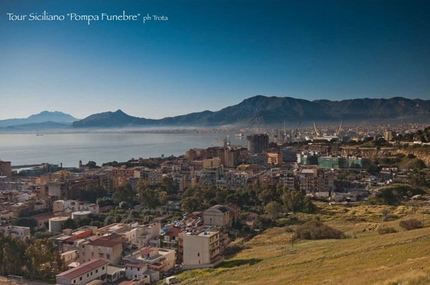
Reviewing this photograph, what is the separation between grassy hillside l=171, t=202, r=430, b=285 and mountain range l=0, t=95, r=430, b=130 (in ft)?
232

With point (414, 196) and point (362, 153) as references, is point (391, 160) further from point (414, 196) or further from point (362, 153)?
point (414, 196)

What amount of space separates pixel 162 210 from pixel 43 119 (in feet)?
391

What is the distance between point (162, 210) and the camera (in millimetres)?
10305

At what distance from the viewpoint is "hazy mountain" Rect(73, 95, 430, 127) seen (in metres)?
77.6

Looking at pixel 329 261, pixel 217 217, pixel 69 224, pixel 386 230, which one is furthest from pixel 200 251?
pixel 69 224

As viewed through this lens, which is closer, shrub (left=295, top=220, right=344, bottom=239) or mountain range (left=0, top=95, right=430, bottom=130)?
shrub (left=295, top=220, right=344, bottom=239)

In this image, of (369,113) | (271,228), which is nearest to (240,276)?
(271,228)

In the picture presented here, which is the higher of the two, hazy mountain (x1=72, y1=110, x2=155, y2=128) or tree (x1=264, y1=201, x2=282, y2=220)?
hazy mountain (x1=72, y1=110, x2=155, y2=128)

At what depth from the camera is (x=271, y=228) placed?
826 centimetres

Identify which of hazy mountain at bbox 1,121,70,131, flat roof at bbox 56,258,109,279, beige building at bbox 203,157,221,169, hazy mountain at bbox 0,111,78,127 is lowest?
flat roof at bbox 56,258,109,279

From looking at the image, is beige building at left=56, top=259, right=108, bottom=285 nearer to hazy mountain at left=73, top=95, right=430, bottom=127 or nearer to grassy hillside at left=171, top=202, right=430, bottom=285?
grassy hillside at left=171, top=202, right=430, bottom=285

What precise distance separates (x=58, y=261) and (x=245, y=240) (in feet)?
11.1

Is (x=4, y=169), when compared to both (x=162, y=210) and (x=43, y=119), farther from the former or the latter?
(x=43, y=119)

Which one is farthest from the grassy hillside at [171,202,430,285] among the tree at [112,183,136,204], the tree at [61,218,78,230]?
the tree at [112,183,136,204]
